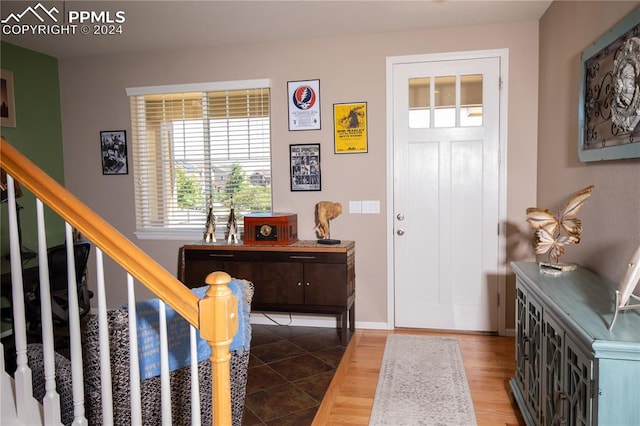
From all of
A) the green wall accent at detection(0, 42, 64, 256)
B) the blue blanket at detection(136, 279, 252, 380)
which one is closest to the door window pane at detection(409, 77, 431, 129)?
the blue blanket at detection(136, 279, 252, 380)

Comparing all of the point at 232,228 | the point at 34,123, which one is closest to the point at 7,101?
the point at 34,123

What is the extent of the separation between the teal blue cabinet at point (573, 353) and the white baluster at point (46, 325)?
5.70ft

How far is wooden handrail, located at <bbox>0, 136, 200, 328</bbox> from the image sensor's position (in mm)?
1266

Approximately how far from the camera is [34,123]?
175 inches

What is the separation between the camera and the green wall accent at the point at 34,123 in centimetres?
419

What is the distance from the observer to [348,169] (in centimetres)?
417

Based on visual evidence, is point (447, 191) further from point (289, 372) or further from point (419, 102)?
point (289, 372)

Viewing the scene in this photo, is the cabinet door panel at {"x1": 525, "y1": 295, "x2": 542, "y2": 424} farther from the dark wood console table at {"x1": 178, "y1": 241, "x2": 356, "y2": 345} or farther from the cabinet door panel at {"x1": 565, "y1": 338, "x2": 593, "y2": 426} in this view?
the dark wood console table at {"x1": 178, "y1": 241, "x2": 356, "y2": 345}

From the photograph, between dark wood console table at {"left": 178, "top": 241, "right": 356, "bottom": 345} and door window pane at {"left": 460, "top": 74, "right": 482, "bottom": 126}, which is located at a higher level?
door window pane at {"left": 460, "top": 74, "right": 482, "bottom": 126}

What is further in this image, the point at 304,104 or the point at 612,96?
the point at 304,104

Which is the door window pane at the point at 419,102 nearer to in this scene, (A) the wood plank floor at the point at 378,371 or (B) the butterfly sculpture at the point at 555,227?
(B) the butterfly sculpture at the point at 555,227

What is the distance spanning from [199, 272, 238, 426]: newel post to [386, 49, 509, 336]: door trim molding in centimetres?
300

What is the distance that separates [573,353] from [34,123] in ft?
15.7

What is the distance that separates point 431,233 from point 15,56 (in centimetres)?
409
